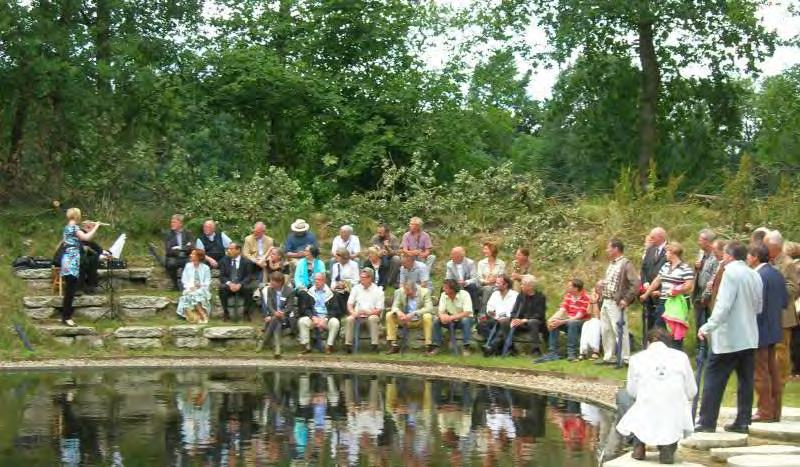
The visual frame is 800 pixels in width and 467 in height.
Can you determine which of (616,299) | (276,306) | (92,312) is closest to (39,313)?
(92,312)

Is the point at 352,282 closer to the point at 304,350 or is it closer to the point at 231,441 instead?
the point at 304,350

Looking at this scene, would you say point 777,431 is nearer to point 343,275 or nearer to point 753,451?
point 753,451

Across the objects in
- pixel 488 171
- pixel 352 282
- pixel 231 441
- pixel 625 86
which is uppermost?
pixel 625 86

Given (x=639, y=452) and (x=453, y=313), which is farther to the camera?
(x=453, y=313)

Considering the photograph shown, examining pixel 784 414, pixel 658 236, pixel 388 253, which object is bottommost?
pixel 784 414

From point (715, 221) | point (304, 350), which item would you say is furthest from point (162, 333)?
point (715, 221)

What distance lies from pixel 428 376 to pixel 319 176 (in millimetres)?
11471

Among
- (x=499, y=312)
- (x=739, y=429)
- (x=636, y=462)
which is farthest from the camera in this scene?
(x=499, y=312)

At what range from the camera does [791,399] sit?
14.6 m

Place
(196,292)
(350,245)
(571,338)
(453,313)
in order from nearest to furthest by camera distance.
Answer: (571,338)
(453,313)
(196,292)
(350,245)

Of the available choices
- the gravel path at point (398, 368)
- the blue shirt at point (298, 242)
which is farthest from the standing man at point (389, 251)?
the gravel path at point (398, 368)

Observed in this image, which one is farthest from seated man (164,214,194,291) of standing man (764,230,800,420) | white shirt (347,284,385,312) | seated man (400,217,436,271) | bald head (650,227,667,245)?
standing man (764,230,800,420)

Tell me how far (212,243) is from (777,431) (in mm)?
14119

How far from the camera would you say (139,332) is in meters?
21.6
